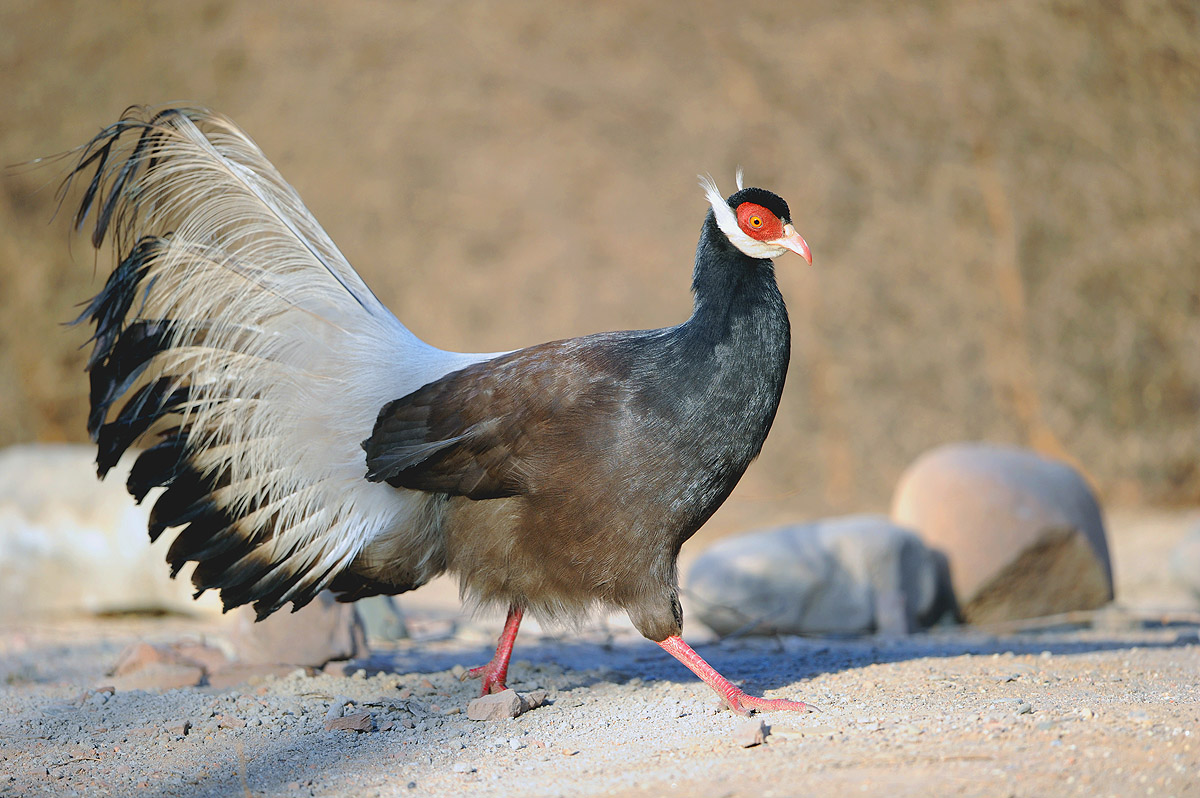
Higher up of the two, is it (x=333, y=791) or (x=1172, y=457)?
(x=1172, y=457)

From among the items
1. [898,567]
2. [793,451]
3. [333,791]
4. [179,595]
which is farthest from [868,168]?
[333,791]

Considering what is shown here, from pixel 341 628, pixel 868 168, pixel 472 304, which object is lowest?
pixel 341 628

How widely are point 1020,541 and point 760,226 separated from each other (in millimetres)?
3838

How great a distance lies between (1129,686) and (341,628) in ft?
10.8

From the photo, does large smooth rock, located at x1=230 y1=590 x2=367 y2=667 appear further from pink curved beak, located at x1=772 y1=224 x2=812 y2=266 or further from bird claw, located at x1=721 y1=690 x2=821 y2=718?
pink curved beak, located at x1=772 y1=224 x2=812 y2=266

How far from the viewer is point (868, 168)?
421 inches

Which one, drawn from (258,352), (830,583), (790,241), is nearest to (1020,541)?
(830,583)

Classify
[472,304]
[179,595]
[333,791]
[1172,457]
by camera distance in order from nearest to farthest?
[333,791], [179,595], [1172,457], [472,304]

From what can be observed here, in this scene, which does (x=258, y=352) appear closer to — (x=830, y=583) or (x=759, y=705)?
(x=759, y=705)

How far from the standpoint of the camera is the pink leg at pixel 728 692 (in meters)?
3.61

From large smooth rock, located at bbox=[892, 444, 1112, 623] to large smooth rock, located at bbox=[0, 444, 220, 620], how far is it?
5041mm

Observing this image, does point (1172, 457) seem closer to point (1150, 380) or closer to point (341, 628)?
point (1150, 380)

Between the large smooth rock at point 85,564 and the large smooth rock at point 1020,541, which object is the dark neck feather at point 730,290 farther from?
the large smooth rock at point 85,564

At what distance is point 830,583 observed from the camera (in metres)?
6.68
